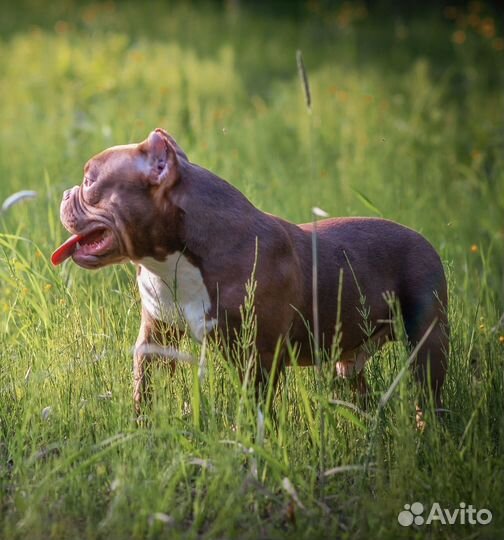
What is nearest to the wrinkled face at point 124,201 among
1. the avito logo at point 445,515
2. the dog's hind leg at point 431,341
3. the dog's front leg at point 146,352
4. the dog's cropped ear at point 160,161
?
the dog's cropped ear at point 160,161

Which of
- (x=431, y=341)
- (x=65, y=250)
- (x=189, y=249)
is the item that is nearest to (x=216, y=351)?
(x=189, y=249)

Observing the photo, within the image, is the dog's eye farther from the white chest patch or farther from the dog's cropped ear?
the white chest patch

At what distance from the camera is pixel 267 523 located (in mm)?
3264

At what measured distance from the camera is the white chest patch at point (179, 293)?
12.3 ft

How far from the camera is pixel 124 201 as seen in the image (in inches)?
148

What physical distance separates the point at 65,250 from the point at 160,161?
0.54 meters

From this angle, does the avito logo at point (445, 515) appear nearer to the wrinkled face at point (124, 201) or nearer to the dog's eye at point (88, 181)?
the wrinkled face at point (124, 201)

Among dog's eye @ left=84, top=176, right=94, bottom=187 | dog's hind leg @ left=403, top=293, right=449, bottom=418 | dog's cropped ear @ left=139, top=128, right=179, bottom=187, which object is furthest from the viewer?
dog's hind leg @ left=403, top=293, right=449, bottom=418

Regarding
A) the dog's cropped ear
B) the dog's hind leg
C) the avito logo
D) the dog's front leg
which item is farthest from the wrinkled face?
the avito logo

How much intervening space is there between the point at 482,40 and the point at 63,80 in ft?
18.2

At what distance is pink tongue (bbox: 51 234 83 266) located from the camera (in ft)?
12.9

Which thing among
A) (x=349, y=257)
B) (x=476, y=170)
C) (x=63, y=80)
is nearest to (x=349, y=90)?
(x=476, y=170)

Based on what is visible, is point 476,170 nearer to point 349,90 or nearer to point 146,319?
point 349,90

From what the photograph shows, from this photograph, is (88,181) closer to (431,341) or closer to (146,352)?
(146,352)
